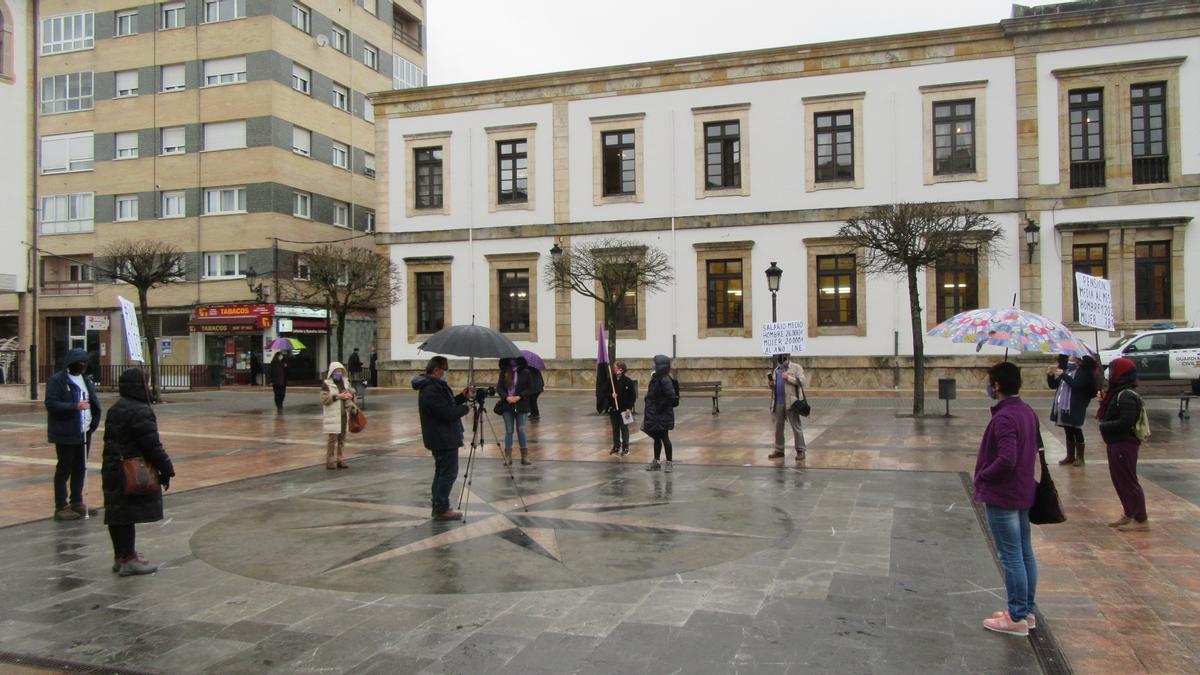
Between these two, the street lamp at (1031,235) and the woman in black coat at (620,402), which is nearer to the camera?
the woman in black coat at (620,402)

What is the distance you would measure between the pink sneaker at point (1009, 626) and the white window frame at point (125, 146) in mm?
41202

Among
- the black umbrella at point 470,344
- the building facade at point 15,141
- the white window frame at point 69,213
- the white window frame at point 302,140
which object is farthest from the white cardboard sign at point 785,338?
the white window frame at point 69,213

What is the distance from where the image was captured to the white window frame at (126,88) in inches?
1486

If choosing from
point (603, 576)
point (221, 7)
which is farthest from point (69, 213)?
point (603, 576)

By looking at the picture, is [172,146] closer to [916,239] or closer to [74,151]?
[74,151]

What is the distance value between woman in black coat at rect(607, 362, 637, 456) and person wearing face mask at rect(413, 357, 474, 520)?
484cm

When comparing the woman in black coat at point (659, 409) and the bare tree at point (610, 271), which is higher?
the bare tree at point (610, 271)

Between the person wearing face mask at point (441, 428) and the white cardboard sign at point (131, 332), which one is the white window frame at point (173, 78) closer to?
the white cardboard sign at point (131, 332)

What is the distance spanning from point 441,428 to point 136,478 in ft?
8.87

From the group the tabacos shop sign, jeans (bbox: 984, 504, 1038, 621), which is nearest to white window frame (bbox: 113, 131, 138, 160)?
the tabacos shop sign

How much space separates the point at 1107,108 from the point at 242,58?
32835 millimetres

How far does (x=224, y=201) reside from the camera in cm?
3659

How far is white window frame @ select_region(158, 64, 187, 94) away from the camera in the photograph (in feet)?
122

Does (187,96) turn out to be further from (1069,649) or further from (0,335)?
(1069,649)
